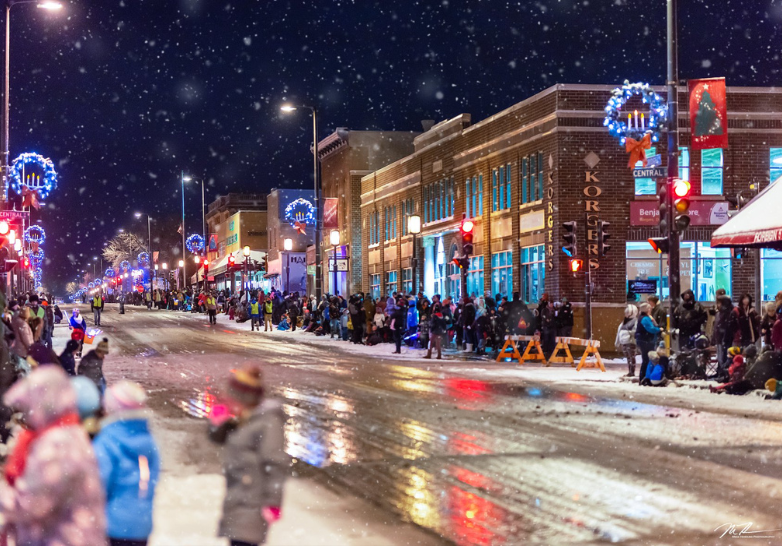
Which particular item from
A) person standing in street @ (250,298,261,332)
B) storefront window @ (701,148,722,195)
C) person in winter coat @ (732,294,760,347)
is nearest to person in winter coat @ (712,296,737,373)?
person in winter coat @ (732,294,760,347)

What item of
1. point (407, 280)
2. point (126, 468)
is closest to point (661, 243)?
point (126, 468)

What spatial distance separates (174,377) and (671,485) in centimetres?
1439

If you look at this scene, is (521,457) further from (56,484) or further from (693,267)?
(693,267)

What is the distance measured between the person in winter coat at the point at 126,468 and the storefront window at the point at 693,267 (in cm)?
3157

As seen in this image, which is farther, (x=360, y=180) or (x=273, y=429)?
(x=360, y=180)

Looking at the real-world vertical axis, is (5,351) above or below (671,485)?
above

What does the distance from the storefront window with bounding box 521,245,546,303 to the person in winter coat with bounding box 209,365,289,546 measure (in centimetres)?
3160

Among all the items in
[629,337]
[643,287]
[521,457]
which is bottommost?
[521,457]

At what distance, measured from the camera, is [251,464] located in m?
6.09

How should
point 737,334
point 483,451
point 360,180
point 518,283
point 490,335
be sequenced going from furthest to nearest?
point 360,180
point 518,283
point 490,335
point 737,334
point 483,451

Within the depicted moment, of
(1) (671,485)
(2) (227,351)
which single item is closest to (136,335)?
(2) (227,351)

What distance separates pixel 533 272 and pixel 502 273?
3.14 meters

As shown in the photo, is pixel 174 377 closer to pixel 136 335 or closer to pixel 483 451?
pixel 483 451

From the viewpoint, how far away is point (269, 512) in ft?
19.8
